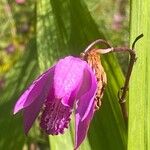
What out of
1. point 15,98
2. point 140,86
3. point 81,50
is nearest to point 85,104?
point 140,86

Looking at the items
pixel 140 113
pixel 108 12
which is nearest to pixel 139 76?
pixel 140 113

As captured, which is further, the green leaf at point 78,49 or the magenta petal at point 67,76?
the green leaf at point 78,49

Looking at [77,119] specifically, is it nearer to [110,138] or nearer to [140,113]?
[140,113]

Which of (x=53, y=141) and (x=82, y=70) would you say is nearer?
(x=82, y=70)

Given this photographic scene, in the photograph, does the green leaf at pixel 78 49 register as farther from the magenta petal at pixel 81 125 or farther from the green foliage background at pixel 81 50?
the magenta petal at pixel 81 125

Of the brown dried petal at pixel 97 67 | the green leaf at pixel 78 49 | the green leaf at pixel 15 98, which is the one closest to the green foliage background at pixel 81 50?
the green leaf at pixel 78 49

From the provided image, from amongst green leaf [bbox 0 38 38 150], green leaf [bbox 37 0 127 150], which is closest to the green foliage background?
green leaf [bbox 37 0 127 150]
